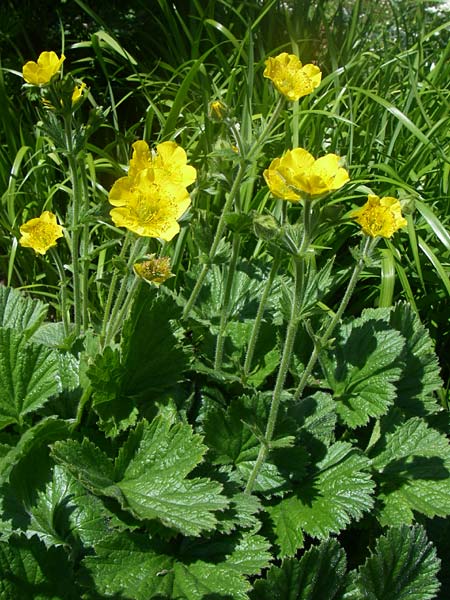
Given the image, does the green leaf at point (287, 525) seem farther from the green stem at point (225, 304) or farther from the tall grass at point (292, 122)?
the tall grass at point (292, 122)

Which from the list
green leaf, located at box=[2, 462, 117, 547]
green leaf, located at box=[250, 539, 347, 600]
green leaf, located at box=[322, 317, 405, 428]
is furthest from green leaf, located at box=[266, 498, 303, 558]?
green leaf, located at box=[2, 462, 117, 547]

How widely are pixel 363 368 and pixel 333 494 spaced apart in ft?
1.50

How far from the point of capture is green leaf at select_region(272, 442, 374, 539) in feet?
5.85

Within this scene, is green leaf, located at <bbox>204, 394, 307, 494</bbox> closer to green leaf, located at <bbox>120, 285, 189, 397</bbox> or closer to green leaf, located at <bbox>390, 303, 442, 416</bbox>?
green leaf, located at <bbox>120, 285, 189, 397</bbox>

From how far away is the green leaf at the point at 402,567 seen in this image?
63.2 inches

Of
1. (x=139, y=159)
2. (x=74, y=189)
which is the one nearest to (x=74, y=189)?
(x=74, y=189)

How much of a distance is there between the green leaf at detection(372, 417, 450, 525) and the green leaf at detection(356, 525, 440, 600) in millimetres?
256

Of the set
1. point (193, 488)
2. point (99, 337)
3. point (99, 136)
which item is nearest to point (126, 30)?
point (99, 136)

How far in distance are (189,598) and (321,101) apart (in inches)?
88.7

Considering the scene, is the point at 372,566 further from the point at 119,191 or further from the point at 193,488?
the point at 119,191

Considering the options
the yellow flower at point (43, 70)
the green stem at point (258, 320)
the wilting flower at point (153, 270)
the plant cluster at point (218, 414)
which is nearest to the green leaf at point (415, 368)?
the plant cluster at point (218, 414)

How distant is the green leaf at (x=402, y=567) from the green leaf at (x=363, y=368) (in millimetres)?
455

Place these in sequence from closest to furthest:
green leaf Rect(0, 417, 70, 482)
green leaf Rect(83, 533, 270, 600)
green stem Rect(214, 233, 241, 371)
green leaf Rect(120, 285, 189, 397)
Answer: green leaf Rect(83, 533, 270, 600) < green leaf Rect(0, 417, 70, 482) < green leaf Rect(120, 285, 189, 397) < green stem Rect(214, 233, 241, 371)

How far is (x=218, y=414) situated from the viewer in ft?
6.32
